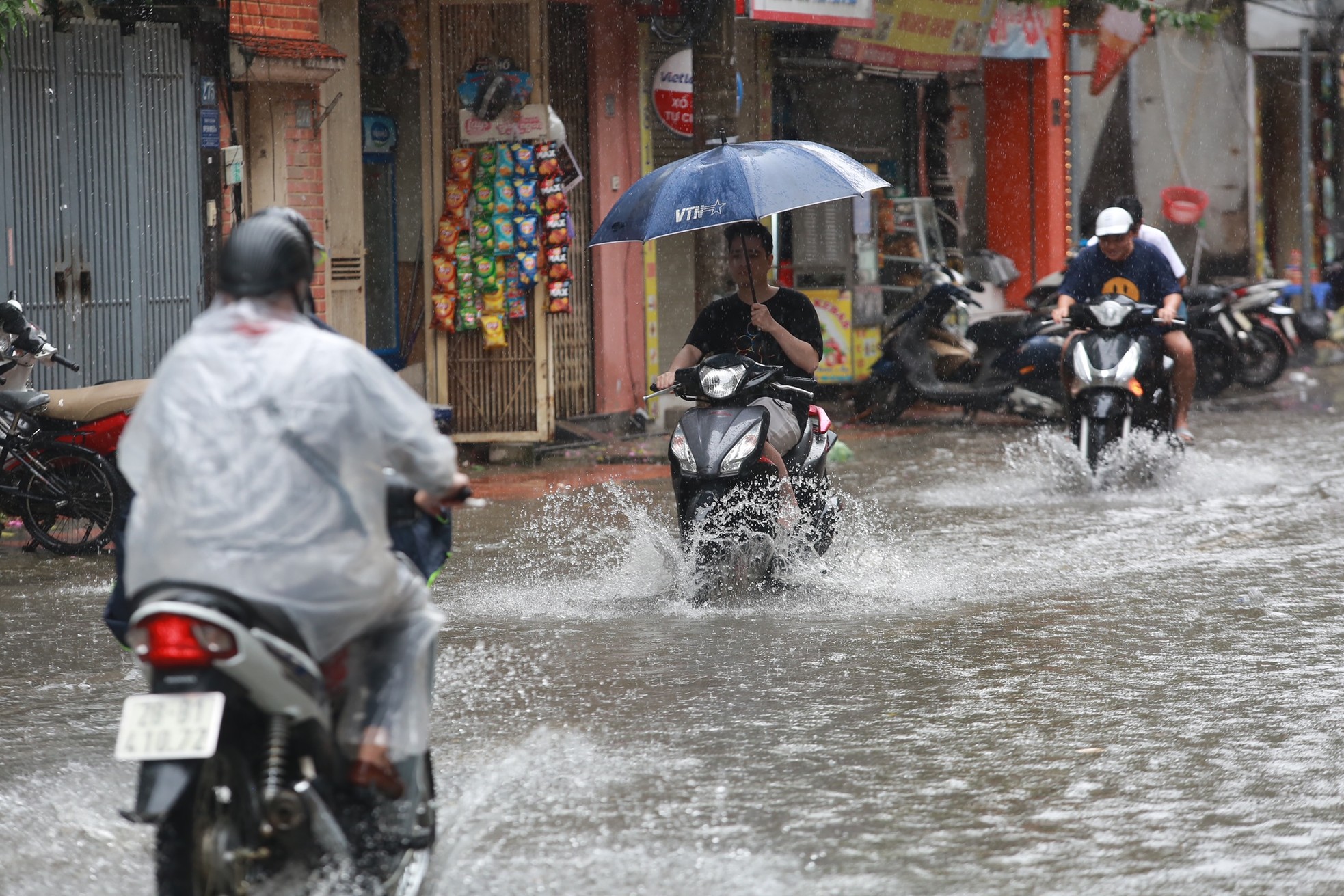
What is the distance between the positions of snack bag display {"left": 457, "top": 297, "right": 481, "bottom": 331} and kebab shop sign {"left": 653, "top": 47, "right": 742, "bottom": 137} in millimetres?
2596

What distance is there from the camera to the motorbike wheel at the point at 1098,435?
1063 cm

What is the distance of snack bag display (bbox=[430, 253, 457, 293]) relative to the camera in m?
13.2

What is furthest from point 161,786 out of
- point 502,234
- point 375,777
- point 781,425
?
point 502,234

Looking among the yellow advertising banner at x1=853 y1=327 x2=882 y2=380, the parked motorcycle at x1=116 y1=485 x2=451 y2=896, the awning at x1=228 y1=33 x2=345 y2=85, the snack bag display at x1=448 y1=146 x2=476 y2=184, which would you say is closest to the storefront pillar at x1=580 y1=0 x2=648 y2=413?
the snack bag display at x1=448 y1=146 x2=476 y2=184

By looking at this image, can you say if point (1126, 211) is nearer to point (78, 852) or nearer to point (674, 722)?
point (674, 722)

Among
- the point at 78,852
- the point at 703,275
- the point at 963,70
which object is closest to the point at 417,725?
the point at 78,852

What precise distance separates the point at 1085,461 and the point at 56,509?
5.78 meters

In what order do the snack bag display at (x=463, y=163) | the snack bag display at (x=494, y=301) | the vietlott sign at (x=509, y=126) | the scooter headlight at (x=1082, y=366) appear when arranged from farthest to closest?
the snack bag display at (x=494, y=301), the snack bag display at (x=463, y=163), the vietlott sign at (x=509, y=126), the scooter headlight at (x=1082, y=366)

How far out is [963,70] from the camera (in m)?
19.5

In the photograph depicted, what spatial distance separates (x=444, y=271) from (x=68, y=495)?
4.58 m

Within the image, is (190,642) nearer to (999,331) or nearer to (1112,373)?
(1112,373)

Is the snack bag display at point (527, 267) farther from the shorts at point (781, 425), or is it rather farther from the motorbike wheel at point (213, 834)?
the motorbike wheel at point (213, 834)

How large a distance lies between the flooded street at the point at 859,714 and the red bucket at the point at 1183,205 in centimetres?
1365

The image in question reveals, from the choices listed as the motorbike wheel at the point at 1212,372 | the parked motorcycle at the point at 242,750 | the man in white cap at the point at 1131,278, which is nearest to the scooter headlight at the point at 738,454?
the parked motorcycle at the point at 242,750
